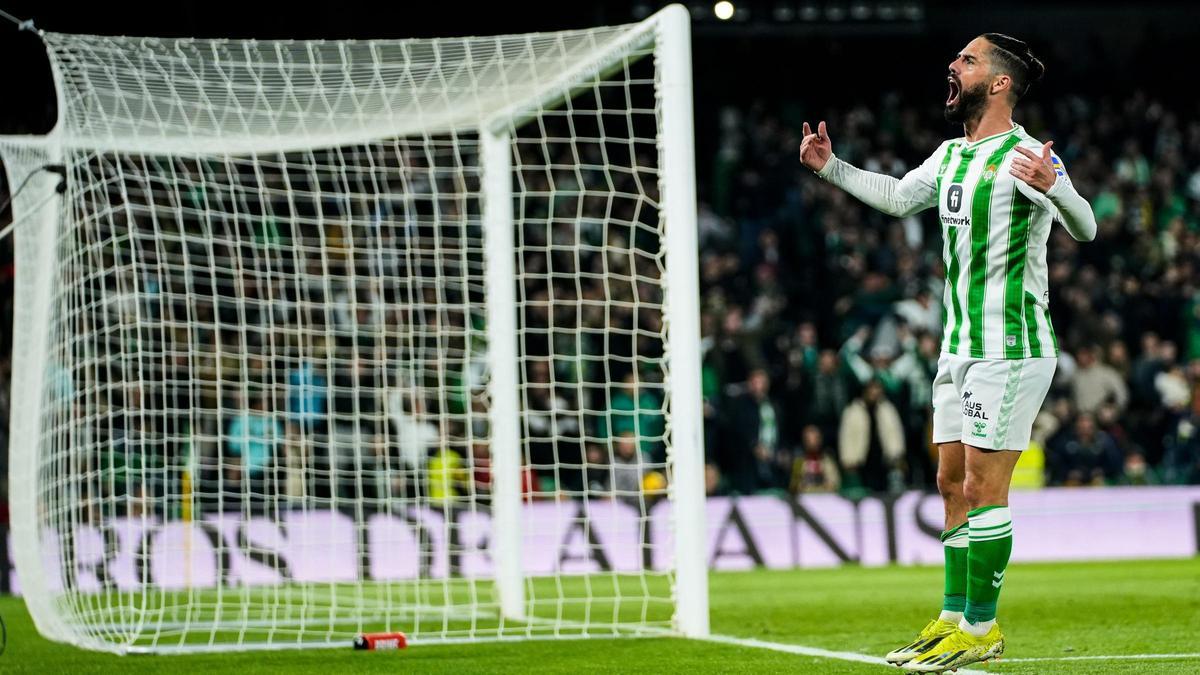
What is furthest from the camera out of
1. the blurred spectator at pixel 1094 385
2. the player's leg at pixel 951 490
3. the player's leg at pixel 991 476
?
the blurred spectator at pixel 1094 385

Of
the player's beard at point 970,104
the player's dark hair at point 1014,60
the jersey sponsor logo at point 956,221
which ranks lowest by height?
the jersey sponsor logo at point 956,221

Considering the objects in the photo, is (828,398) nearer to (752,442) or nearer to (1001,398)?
(752,442)

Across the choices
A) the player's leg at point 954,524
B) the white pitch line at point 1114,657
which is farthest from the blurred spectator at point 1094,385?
the player's leg at point 954,524

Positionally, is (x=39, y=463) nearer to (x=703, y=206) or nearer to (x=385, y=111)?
(x=385, y=111)

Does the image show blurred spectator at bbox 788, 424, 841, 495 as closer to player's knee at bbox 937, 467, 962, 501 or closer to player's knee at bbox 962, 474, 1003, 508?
player's knee at bbox 937, 467, 962, 501

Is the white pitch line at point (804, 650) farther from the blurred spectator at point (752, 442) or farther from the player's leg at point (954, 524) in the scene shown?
the blurred spectator at point (752, 442)

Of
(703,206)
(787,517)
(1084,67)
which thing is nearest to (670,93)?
(787,517)

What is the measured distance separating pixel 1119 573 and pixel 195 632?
7.10 metres

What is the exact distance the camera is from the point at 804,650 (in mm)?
6676

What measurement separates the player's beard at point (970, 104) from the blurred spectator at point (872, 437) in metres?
A: 10.2

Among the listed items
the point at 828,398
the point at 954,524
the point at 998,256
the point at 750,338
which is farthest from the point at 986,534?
the point at 750,338

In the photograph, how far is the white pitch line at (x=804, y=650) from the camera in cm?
602

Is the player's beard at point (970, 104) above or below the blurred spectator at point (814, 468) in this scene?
above

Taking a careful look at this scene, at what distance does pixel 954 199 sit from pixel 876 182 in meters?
0.40
